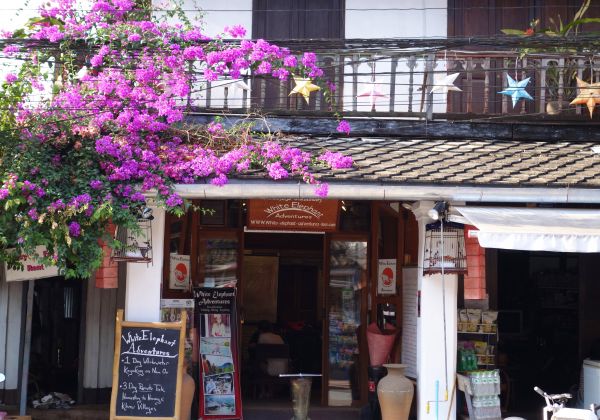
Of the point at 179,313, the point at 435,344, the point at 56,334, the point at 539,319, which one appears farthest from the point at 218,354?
the point at 539,319

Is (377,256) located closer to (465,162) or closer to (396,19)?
(465,162)

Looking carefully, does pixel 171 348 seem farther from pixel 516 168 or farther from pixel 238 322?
pixel 516 168

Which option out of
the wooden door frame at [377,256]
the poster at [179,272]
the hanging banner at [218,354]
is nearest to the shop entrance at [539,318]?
the wooden door frame at [377,256]

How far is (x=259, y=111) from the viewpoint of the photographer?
11398 mm

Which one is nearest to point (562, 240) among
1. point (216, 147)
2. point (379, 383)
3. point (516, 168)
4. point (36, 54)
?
point (516, 168)

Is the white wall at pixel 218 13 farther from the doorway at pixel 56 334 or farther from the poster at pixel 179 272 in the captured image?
the doorway at pixel 56 334

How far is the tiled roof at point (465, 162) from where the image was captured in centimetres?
961

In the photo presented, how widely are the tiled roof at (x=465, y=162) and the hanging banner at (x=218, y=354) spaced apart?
2826mm

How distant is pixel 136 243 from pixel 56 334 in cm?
459

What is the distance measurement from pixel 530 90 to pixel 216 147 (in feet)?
16.0

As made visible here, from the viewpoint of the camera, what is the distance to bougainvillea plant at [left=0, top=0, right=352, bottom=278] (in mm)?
9414

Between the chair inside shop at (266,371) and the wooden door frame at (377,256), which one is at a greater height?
the wooden door frame at (377,256)

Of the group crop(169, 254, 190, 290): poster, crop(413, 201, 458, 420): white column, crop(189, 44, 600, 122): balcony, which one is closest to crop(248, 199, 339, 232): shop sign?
crop(169, 254, 190, 290): poster

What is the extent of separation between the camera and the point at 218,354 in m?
11.9
